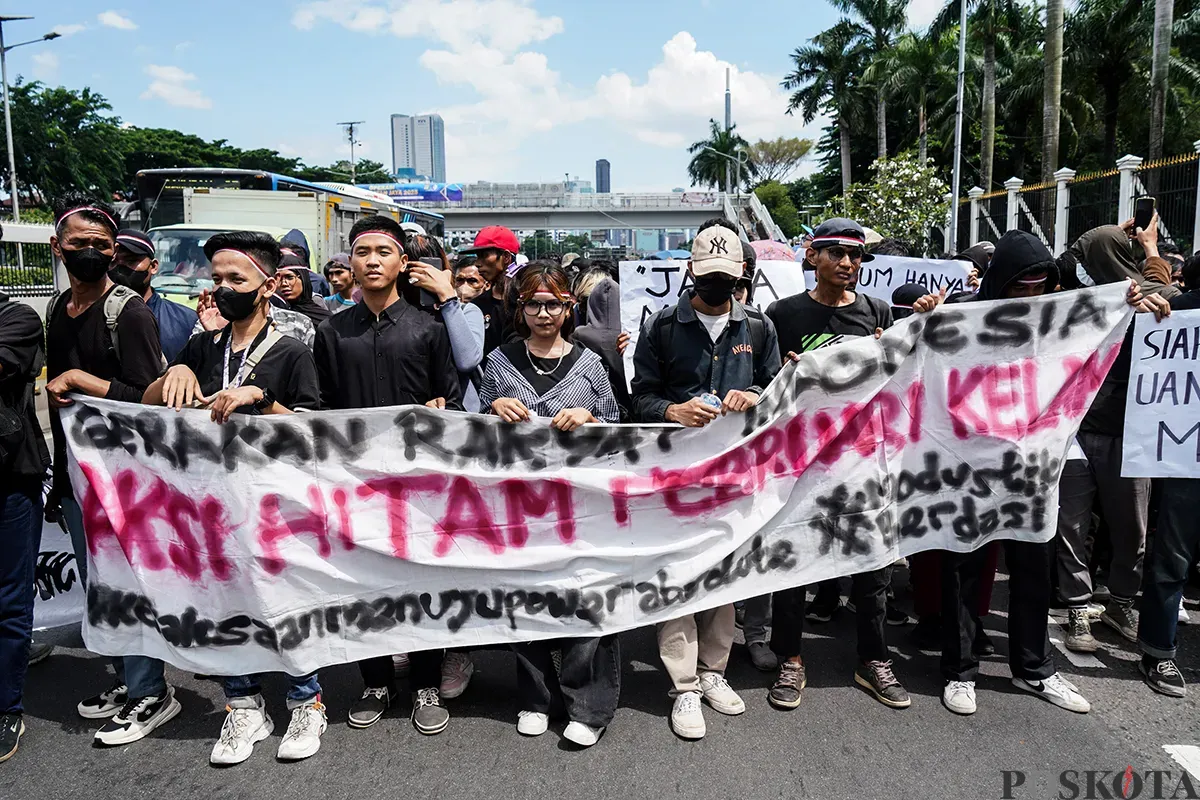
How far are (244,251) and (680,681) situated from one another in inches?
98.5

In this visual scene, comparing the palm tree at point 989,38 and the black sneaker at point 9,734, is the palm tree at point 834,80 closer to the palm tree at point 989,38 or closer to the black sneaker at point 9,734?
the palm tree at point 989,38

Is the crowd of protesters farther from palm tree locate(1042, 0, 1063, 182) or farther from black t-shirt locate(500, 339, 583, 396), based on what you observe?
palm tree locate(1042, 0, 1063, 182)

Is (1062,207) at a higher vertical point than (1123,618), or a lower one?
higher

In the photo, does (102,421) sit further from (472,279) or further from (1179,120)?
(1179,120)

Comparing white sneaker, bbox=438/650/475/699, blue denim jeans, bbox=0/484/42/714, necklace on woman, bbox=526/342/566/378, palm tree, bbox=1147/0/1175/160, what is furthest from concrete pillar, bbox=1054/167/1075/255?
blue denim jeans, bbox=0/484/42/714

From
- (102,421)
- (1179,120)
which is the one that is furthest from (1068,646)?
(1179,120)

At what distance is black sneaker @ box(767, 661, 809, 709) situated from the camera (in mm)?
3764

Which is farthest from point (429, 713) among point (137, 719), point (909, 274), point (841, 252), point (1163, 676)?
point (909, 274)

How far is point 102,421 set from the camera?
11.8 feet

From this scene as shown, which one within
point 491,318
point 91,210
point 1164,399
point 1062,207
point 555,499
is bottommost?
point 555,499

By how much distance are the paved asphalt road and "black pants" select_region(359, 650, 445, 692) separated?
5.8 inches

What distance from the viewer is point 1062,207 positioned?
17.4 meters

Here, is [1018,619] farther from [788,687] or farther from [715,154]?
[715,154]

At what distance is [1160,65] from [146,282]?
24406 millimetres
